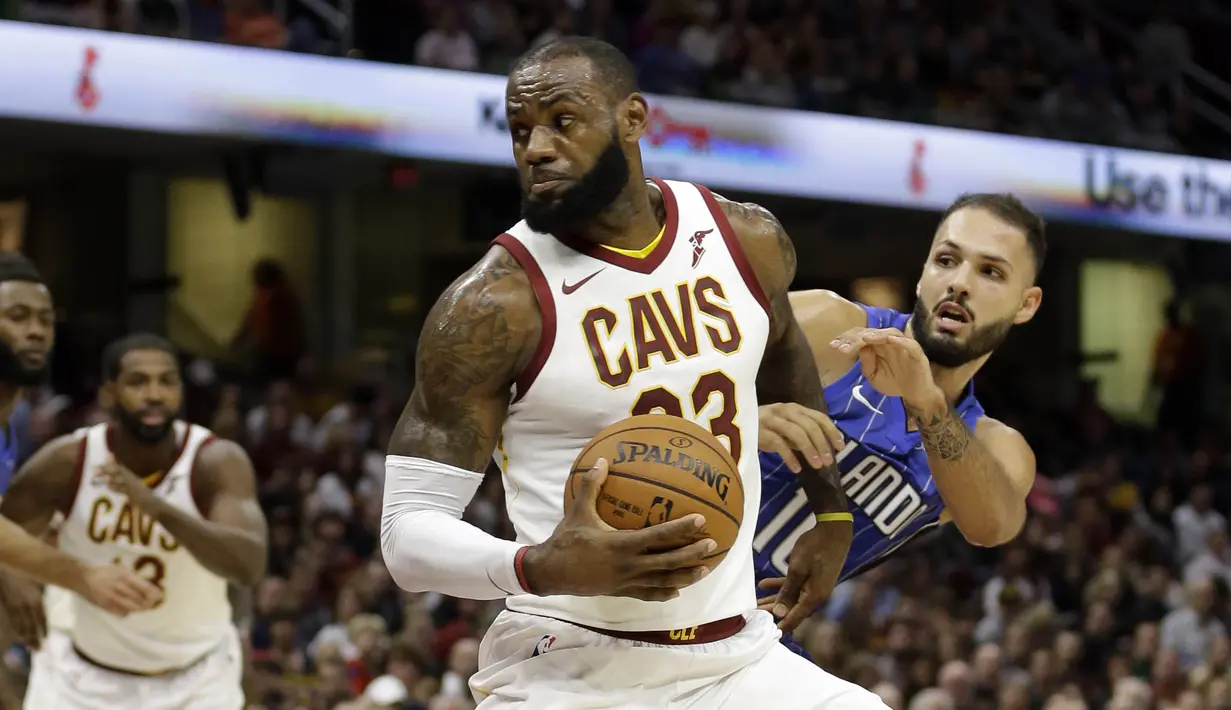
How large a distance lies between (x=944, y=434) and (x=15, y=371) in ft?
11.1

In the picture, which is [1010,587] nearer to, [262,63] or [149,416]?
[262,63]

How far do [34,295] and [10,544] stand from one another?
1.08 m

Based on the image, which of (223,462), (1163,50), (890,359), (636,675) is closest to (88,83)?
(223,462)

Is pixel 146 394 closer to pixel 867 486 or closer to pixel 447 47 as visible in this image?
pixel 867 486

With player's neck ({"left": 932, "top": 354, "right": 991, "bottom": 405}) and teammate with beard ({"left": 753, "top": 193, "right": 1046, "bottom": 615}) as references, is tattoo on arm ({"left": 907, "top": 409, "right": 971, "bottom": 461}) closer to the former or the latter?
teammate with beard ({"left": 753, "top": 193, "right": 1046, "bottom": 615})

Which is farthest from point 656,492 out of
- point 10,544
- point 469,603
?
point 469,603

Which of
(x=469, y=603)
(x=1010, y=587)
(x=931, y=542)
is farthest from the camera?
(x=931, y=542)

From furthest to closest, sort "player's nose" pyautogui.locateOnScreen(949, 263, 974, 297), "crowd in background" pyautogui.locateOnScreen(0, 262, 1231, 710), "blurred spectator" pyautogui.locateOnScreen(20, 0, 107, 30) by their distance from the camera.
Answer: "blurred spectator" pyautogui.locateOnScreen(20, 0, 107, 30) < "crowd in background" pyautogui.locateOnScreen(0, 262, 1231, 710) < "player's nose" pyautogui.locateOnScreen(949, 263, 974, 297)

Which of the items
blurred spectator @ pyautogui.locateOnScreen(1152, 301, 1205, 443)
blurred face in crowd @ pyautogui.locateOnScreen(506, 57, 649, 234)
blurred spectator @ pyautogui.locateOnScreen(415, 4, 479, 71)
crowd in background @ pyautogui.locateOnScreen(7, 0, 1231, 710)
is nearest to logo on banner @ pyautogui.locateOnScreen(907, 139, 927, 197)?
crowd in background @ pyautogui.locateOnScreen(7, 0, 1231, 710)

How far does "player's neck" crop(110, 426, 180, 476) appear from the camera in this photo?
656cm

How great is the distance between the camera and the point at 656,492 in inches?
124

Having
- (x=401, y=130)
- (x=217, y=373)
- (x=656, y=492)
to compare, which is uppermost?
(x=401, y=130)

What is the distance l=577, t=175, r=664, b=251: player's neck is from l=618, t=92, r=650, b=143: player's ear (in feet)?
0.32

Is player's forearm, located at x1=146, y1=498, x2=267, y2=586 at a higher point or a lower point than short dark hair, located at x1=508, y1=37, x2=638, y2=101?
lower
